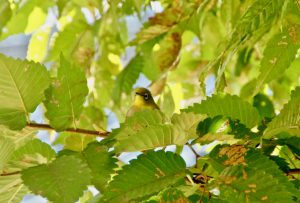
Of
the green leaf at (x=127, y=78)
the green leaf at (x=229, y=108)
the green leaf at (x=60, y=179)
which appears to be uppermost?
the green leaf at (x=127, y=78)

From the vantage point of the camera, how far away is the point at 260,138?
576 mm

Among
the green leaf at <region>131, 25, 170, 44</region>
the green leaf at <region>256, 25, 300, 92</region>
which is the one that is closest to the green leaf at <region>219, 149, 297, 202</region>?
the green leaf at <region>256, 25, 300, 92</region>

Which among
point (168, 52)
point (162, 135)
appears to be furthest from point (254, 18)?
point (168, 52)

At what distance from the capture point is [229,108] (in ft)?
2.03

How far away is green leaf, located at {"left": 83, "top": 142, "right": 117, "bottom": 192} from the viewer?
1.85 ft

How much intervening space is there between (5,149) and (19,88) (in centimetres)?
6

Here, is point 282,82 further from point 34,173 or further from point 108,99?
point 34,173

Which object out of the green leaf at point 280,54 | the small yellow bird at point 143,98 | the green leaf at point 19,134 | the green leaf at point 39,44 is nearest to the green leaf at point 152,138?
the green leaf at point 19,134

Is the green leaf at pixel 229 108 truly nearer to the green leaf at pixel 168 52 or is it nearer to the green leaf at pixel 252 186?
the green leaf at pixel 252 186

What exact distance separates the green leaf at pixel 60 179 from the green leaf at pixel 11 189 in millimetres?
26

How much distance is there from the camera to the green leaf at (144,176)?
525 millimetres

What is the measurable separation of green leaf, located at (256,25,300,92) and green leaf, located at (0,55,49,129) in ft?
0.95

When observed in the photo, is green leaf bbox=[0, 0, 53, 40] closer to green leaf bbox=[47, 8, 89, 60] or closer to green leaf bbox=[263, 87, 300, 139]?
green leaf bbox=[47, 8, 89, 60]

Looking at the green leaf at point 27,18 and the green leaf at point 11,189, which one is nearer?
the green leaf at point 11,189
